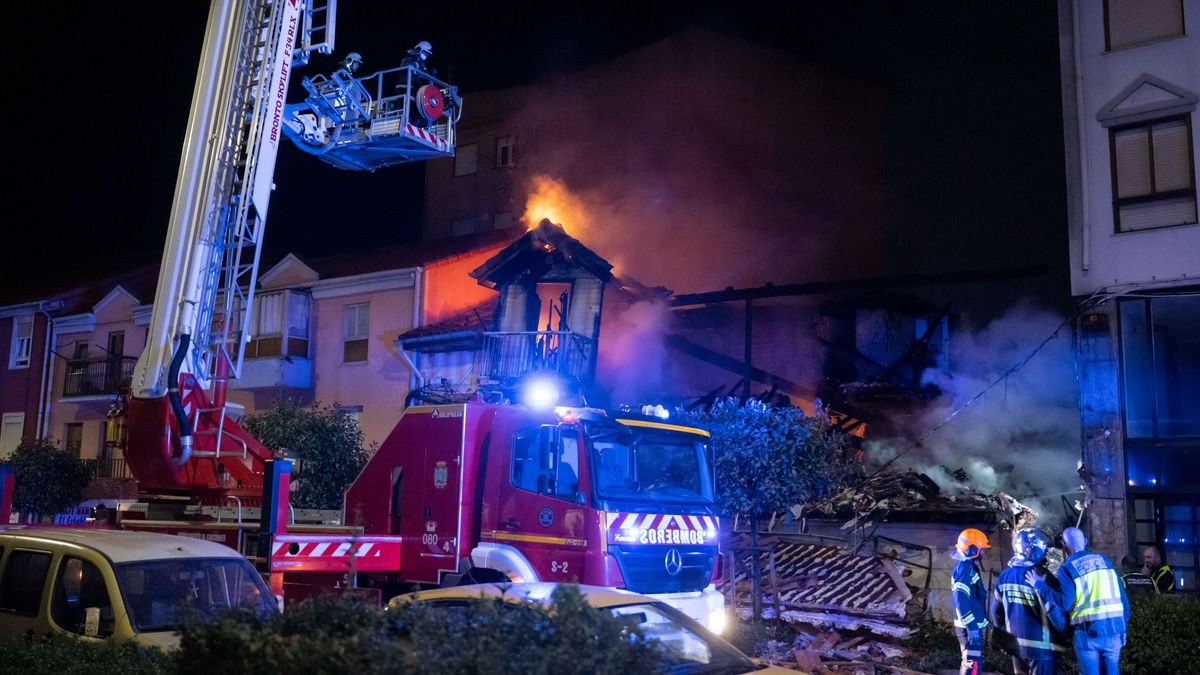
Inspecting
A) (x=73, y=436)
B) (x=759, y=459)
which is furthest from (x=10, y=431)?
(x=759, y=459)

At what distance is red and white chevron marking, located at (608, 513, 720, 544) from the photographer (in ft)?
30.5

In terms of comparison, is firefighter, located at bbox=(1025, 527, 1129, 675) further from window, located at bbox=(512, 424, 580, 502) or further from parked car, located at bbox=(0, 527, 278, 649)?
parked car, located at bbox=(0, 527, 278, 649)

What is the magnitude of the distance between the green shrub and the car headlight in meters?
5.36

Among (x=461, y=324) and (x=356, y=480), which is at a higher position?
(x=461, y=324)

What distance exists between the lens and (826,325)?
23.3 meters

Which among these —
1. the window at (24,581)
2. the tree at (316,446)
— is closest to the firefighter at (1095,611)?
the window at (24,581)

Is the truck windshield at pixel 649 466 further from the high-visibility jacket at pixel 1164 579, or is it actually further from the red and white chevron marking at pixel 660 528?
the high-visibility jacket at pixel 1164 579

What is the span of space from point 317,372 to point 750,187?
1219cm

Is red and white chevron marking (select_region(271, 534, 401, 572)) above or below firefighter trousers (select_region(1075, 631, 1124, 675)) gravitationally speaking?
above

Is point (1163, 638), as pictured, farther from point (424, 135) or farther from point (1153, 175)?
point (424, 135)

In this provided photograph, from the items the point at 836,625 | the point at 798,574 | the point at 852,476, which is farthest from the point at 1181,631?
the point at 852,476

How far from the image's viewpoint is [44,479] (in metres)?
26.4

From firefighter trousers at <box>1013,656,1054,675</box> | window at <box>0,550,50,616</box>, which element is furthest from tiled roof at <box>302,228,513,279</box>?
firefighter trousers at <box>1013,656,1054,675</box>

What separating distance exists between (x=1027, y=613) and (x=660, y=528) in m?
3.21
